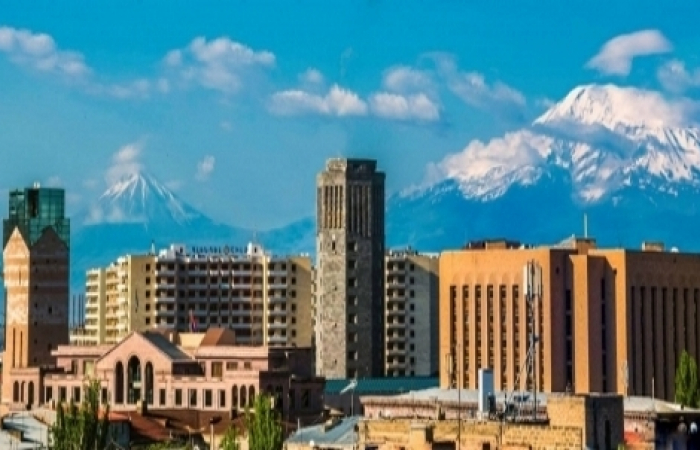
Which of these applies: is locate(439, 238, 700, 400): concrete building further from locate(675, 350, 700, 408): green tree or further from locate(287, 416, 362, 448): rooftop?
locate(287, 416, 362, 448): rooftop

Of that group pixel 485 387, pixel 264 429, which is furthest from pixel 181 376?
pixel 485 387

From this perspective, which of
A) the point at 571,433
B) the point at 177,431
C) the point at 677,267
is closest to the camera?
the point at 571,433

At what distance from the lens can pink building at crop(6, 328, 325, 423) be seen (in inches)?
6309

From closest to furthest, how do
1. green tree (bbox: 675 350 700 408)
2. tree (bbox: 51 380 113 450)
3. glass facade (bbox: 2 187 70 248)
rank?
1. tree (bbox: 51 380 113 450)
2. green tree (bbox: 675 350 700 408)
3. glass facade (bbox: 2 187 70 248)

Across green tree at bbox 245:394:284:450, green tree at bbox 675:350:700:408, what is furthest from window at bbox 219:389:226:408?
green tree at bbox 245:394:284:450

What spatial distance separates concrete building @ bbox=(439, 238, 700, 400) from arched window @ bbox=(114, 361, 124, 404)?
26628 mm

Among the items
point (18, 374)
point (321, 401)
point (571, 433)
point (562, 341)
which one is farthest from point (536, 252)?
point (571, 433)

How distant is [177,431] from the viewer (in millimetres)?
136125

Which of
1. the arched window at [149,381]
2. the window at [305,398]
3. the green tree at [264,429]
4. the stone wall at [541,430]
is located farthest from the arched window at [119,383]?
Result: the stone wall at [541,430]

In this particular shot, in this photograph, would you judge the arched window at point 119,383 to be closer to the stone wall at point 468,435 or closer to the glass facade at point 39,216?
the glass facade at point 39,216

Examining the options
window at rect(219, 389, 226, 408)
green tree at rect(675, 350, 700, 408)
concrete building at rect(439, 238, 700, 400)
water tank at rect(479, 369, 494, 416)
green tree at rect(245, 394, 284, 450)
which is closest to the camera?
water tank at rect(479, 369, 494, 416)

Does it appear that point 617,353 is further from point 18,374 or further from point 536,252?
point 18,374

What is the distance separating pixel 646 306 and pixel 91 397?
251 ft

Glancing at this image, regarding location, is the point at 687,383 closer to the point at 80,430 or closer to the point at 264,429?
the point at 264,429
